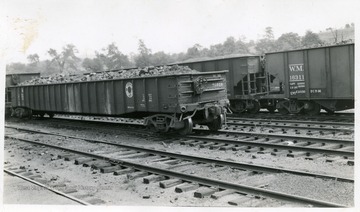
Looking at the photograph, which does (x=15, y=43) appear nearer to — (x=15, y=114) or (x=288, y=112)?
(x=288, y=112)

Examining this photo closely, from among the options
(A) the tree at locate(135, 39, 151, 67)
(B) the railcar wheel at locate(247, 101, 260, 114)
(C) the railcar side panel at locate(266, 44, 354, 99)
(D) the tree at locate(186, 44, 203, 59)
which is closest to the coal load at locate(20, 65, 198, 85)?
(C) the railcar side panel at locate(266, 44, 354, 99)

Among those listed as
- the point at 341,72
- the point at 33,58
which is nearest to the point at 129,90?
the point at 341,72

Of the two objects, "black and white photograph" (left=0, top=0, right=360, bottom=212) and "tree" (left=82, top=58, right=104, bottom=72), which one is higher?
"tree" (left=82, top=58, right=104, bottom=72)

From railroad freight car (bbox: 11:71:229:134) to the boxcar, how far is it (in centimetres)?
509

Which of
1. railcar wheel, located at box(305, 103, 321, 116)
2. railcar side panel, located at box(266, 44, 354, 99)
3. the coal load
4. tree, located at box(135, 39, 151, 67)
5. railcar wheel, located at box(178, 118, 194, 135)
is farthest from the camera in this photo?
tree, located at box(135, 39, 151, 67)

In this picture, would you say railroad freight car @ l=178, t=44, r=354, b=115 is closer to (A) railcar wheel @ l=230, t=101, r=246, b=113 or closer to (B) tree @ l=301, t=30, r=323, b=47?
(A) railcar wheel @ l=230, t=101, r=246, b=113

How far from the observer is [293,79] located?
16.2 metres

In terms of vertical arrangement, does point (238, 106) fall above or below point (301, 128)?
above

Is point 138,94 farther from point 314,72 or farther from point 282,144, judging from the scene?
Result: point 314,72

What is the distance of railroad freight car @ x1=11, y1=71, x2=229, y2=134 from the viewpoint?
1108cm

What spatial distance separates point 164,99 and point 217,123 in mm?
2182

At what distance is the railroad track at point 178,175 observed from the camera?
5688mm

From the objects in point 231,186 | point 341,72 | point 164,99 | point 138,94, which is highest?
point 341,72

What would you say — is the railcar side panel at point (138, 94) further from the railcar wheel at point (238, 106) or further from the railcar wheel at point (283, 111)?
the railcar wheel at point (238, 106)
